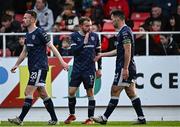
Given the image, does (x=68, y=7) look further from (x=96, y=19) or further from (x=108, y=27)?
(x=108, y=27)

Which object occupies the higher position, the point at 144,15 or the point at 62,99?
the point at 144,15

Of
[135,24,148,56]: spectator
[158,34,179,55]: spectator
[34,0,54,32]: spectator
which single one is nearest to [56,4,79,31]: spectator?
[34,0,54,32]: spectator

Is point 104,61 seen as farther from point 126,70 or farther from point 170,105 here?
point 126,70

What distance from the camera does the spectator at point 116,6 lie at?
2447cm

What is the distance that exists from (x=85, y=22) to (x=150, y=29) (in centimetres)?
408

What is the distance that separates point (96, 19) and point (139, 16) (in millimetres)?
1270

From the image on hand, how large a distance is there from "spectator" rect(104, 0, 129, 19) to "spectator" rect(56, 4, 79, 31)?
1174mm

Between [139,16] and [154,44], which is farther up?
[139,16]

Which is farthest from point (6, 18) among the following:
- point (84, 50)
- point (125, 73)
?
point (125, 73)

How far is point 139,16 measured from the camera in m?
24.5

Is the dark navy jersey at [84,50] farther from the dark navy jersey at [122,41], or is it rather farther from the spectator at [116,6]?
the spectator at [116,6]

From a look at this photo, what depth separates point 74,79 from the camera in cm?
1988

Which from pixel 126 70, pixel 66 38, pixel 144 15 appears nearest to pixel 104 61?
pixel 66 38

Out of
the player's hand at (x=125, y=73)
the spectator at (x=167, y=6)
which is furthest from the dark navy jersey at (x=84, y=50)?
the spectator at (x=167, y=6)
